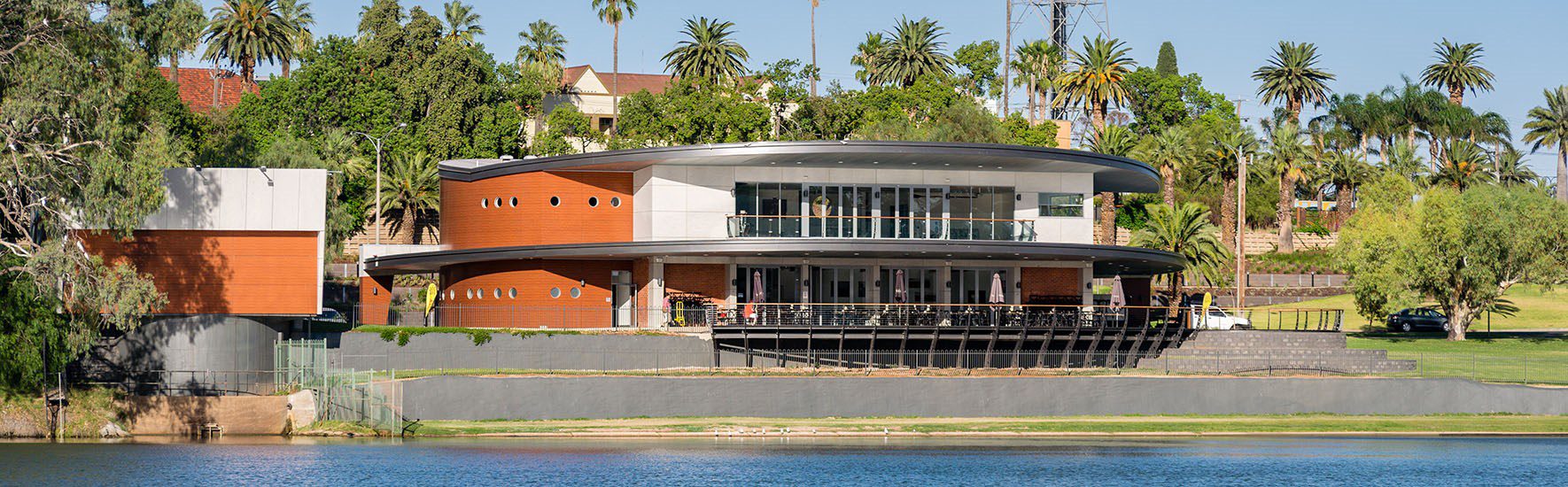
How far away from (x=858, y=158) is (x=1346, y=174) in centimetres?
5791

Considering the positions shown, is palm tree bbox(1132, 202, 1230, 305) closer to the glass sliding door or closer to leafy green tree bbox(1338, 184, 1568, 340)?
leafy green tree bbox(1338, 184, 1568, 340)

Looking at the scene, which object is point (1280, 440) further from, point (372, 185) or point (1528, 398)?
point (372, 185)

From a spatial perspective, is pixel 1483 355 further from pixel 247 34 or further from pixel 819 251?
pixel 247 34

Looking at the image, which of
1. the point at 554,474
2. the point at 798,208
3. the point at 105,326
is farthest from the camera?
the point at 798,208

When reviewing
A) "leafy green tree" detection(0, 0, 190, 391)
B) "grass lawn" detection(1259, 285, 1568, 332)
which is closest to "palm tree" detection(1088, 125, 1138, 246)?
"grass lawn" detection(1259, 285, 1568, 332)

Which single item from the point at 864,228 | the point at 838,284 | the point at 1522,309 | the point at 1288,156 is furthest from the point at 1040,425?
the point at 1288,156

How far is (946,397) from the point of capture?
48.4m

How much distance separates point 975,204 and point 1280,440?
13244mm

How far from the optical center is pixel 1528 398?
5022 centimetres

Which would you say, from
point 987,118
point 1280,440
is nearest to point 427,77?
point 987,118

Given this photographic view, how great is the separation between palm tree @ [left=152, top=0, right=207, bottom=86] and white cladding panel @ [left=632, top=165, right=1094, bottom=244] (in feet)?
46.6

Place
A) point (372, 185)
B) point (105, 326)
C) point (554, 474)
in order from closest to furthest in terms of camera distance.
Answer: point (554, 474) → point (105, 326) → point (372, 185)

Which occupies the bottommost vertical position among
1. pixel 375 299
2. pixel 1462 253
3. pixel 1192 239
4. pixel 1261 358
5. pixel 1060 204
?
pixel 1261 358

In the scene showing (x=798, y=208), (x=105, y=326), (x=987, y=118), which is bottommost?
(x=105, y=326)
